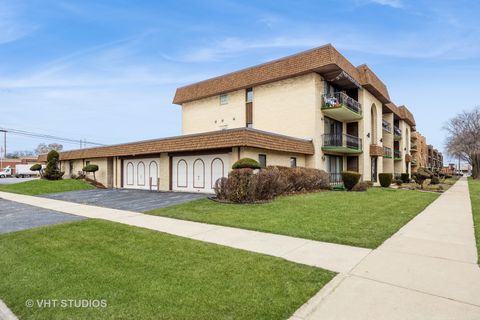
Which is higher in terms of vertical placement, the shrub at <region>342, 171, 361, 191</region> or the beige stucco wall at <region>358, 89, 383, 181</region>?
the beige stucco wall at <region>358, 89, 383, 181</region>

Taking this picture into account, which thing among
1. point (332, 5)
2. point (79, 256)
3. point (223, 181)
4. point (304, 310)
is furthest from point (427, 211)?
point (79, 256)

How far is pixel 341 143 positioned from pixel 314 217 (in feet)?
50.0

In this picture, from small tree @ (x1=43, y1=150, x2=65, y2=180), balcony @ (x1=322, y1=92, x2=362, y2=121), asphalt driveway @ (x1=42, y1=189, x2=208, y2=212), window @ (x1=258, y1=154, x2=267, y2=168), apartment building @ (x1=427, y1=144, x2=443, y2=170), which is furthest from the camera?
apartment building @ (x1=427, y1=144, x2=443, y2=170)

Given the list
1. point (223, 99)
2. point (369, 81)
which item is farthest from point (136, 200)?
point (369, 81)

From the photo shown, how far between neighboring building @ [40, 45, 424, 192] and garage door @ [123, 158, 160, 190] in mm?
78

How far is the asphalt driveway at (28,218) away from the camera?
8487mm

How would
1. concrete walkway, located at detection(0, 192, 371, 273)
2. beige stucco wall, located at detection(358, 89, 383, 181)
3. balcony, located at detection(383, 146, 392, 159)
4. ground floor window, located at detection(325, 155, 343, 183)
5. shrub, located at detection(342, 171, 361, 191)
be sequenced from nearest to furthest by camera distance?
1. concrete walkway, located at detection(0, 192, 371, 273)
2. shrub, located at detection(342, 171, 361, 191)
3. ground floor window, located at detection(325, 155, 343, 183)
4. beige stucco wall, located at detection(358, 89, 383, 181)
5. balcony, located at detection(383, 146, 392, 159)

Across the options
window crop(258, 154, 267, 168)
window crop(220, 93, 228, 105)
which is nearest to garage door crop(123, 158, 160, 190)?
window crop(220, 93, 228, 105)

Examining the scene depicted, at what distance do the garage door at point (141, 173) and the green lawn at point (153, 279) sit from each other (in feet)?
49.4

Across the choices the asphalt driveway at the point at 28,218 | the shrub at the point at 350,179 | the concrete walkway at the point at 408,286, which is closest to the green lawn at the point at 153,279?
the concrete walkway at the point at 408,286

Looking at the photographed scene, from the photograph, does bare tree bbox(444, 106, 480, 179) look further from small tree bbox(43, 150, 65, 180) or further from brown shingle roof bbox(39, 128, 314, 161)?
small tree bbox(43, 150, 65, 180)

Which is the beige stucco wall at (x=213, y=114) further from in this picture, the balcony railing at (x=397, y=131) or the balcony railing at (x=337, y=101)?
the balcony railing at (x=397, y=131)

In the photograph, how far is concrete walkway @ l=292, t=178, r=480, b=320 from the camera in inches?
132

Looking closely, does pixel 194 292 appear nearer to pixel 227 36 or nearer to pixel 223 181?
pixel 223 181
